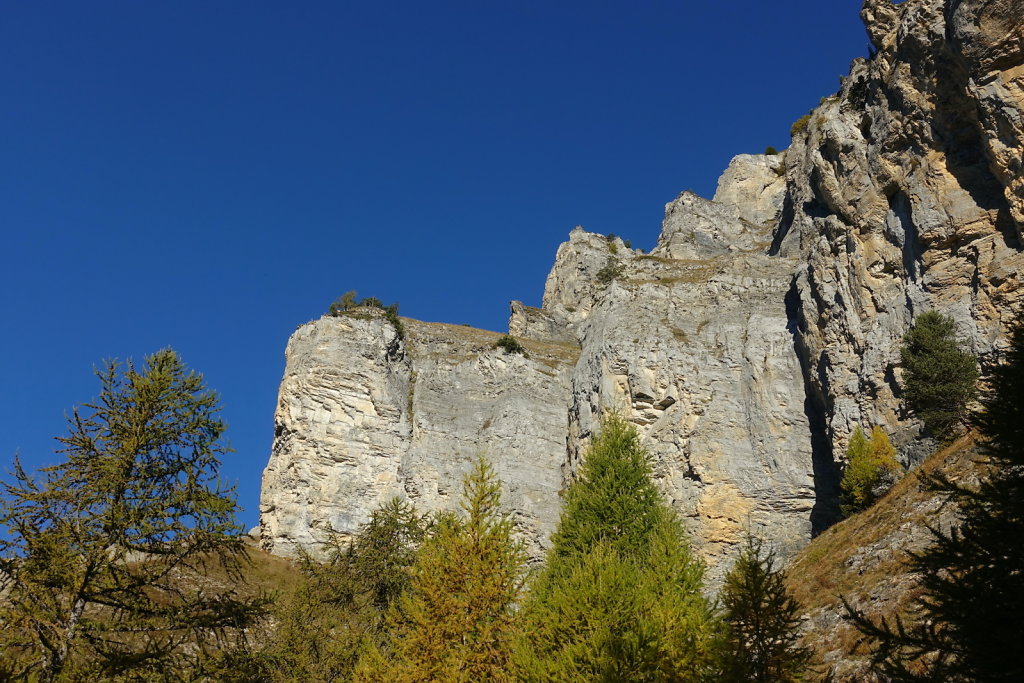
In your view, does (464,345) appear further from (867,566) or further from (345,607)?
(867,566)

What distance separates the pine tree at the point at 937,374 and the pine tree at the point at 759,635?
22.2 metres

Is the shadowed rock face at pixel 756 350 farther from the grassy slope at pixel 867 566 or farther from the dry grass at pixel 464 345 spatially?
the grassy slope at pixel 867 566

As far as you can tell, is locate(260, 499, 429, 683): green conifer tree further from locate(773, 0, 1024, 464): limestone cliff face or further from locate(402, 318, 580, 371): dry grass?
locate(402, 318, 580, 371): dry grass

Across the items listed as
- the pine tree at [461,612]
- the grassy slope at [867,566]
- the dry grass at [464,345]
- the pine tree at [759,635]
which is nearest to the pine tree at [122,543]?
the pine tree at [461,612]

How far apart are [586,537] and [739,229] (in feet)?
223

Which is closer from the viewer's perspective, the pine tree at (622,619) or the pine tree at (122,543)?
the pine tree at (122,543)

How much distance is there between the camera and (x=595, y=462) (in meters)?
30.3

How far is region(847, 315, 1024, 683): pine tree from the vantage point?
1004cm

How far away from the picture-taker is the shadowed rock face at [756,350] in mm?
38625

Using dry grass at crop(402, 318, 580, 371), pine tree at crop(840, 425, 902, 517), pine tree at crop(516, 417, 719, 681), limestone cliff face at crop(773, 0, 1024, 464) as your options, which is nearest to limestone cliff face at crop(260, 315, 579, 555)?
dry grass at crop(402, 318, 580, 371)

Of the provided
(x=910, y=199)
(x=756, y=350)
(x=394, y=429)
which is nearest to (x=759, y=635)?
(x=910, y=199)

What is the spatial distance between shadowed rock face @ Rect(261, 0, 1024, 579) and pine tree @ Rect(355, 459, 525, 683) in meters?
29.2

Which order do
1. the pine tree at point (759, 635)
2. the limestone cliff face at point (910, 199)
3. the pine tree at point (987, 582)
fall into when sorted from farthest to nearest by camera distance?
the limestone cliff face at point (910, 199)
the pine tree at point (759, 635)
the pine tree at point (987, 582)

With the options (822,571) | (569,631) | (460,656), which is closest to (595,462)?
(822,571)
